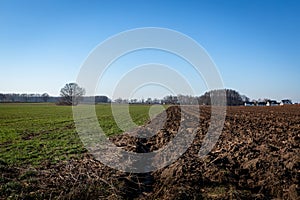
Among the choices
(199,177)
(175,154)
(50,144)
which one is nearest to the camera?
(199,177)

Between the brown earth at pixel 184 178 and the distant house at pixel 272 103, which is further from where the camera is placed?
the distant house at pixel 272 103

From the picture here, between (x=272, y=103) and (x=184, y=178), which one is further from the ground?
(x=272, y=103)

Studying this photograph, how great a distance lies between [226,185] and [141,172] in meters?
2.74

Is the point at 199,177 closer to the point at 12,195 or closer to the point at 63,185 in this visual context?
the point at 63,185

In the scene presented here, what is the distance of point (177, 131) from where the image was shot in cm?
1650

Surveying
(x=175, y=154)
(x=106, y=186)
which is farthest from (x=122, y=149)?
(x=106, y=186)

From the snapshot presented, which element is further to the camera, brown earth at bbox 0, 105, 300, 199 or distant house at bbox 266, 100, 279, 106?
distant house at bbox 266, 100, 279, 106

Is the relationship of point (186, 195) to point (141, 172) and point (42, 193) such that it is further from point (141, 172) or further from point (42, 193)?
point (42, 193)

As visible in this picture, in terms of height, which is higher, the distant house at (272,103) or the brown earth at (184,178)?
the distant house at (272,103)

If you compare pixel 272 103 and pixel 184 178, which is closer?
pixel 184 178

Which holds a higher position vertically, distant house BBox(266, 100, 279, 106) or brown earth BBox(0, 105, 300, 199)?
distant house BBox(266, 100, 279, 106)

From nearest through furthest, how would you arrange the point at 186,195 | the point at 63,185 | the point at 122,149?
the point at 186,195 → the point at 63,185 → the point at 122,149

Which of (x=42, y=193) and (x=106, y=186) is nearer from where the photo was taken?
(x=42, y=193)

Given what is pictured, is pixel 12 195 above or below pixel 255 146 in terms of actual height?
below
